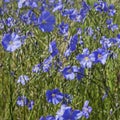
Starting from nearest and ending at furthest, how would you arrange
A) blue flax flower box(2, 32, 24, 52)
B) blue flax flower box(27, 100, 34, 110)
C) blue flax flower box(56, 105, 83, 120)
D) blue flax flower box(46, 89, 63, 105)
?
blue flax flower box(56, 105, 83, 120) → blue flax flower box(2, 32, 24, 52) → blue flax flower box(46, 89, 63, 105) → blue flax flower box(27, 100, 34, 110)

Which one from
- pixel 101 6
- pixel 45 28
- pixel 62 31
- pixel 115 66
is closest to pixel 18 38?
pixel 45 28

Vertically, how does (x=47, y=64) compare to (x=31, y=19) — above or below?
below

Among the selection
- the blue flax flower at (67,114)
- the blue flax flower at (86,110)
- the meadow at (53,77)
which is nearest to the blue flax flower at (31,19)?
the meadow at (53,77)

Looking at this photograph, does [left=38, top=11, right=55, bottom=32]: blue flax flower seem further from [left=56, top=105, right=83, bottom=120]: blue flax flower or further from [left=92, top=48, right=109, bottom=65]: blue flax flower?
[left=56, top=105, right=83, bottom=120]: blue flax flower

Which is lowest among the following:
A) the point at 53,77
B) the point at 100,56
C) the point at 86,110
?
the point at 86,110

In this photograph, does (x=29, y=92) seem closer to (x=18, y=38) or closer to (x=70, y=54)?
(x=70, y=54)

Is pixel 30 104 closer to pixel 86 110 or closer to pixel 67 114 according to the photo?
pixel 86 110

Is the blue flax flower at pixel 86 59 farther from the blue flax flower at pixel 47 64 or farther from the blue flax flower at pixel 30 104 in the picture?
the blue flax flower at pixel 30 104

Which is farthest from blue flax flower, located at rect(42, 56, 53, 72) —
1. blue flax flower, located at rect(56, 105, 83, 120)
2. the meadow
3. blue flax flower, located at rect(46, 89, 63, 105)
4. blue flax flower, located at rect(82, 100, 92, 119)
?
blue flax flower, located at rect(56, 105, 83, 120)

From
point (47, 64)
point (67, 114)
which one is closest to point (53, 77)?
point (47, 64)
